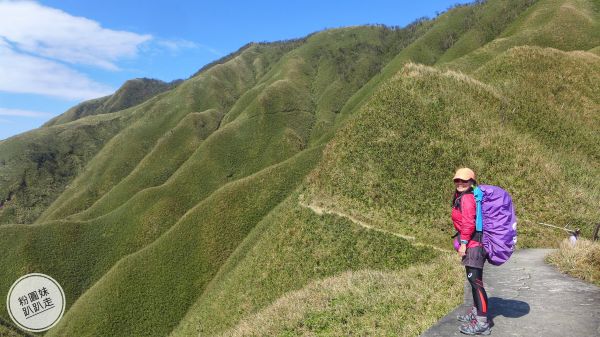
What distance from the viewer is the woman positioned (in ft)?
34.6

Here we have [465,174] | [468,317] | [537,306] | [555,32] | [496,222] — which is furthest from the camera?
[555,32]

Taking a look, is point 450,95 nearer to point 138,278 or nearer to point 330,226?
point 330,226

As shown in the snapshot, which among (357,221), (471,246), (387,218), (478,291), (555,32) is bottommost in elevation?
(357,221)

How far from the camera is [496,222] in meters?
10.5

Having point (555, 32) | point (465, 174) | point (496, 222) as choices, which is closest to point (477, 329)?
point (496, 222)

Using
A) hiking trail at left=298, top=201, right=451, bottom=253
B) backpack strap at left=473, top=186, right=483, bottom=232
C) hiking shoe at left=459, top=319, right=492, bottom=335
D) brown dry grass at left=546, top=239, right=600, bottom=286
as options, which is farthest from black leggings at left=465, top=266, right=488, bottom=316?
hiking trail at left=298, top=201, right=451, bottom=253

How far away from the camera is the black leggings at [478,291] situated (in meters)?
10.6

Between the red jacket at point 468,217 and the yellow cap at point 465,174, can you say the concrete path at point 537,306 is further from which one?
the yellow cap at point 465,174

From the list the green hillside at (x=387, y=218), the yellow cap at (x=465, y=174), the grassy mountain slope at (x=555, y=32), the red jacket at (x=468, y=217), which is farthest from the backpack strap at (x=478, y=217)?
the grassy mountain slope at (x=555, y=32)

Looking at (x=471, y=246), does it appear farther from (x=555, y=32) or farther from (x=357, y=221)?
(x=555, y=32)

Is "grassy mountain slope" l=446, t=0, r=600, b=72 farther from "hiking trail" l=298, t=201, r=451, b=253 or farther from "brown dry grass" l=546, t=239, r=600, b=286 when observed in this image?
"brown dry grass" l=546, t=239, r=600, b=286

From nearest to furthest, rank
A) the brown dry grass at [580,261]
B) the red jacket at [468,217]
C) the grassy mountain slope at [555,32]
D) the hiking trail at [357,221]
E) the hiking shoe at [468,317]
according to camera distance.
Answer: the red jacket at [468,217]
the hiking shoe at [468,317]
the brown dry grass at [580,261]
the hiking trail at [357,221]
the grassy mountain slope at [555,32]

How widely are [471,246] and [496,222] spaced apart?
38.8 inches

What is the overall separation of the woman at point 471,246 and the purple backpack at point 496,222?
0.21 meters
